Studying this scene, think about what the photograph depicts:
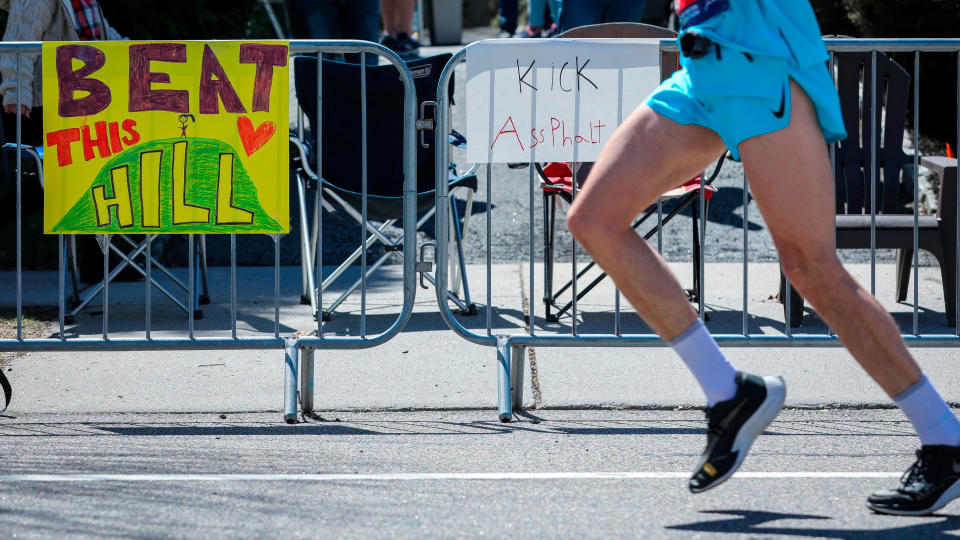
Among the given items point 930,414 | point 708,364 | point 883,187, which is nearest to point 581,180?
point 883,187

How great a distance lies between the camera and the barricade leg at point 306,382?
474 cm

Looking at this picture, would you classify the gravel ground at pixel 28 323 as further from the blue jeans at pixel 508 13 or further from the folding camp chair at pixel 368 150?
the blue jeans at pixel 508 13

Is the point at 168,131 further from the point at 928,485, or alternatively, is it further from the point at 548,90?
the point at 928,485

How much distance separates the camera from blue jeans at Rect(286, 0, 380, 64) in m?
8.48

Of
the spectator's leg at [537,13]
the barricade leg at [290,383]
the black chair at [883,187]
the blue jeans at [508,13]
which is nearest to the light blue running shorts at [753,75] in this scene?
the barricade leg at [290,383]

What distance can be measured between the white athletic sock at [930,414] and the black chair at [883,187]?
8.36 ft

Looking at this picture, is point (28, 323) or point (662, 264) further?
point (28, 323)

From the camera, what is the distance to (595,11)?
26.5ft

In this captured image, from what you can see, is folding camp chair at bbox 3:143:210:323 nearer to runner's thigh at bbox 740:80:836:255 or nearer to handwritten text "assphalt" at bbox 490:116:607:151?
handwritten text "assphalt" at bbox 490:116:607:151

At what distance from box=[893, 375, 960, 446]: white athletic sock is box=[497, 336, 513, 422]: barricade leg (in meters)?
1.64

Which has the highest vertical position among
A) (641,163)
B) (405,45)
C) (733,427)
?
(405,45)

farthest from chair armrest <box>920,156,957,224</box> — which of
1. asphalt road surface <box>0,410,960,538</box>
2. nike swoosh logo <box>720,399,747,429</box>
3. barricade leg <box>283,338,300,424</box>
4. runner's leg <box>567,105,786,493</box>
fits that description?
barricade leg <box>283,338,300,424</box>

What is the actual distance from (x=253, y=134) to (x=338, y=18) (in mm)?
3905

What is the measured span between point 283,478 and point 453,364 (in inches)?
68.4
